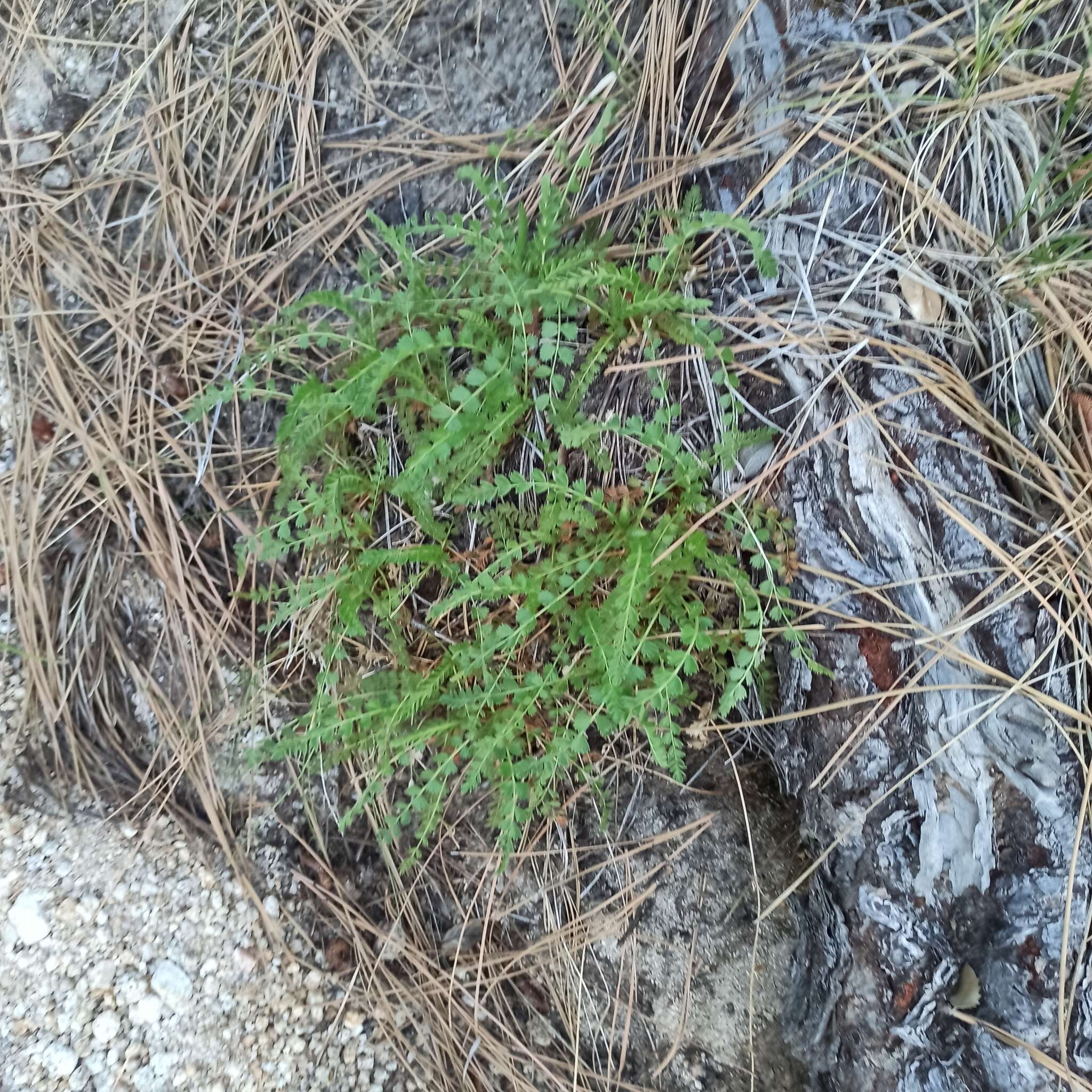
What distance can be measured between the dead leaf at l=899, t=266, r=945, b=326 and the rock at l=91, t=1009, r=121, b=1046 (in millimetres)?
2524

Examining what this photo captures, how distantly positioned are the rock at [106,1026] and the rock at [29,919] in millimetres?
249

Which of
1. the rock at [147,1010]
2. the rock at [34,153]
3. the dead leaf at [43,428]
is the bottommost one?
the rock at [147,1010]

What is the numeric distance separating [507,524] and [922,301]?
3.33 ft

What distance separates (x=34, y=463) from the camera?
212 centimetres

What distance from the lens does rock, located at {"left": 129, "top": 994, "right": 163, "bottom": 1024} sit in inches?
76.3

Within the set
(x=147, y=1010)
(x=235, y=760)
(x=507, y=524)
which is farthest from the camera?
(x=235, y=760)

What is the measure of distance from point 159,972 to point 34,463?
1.41 metres

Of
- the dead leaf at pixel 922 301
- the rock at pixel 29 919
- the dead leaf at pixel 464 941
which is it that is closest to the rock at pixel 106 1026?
the rock at pixel 29 919

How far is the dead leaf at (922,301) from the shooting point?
1540 millimetres

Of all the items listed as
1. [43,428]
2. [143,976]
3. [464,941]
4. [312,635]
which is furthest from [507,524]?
[143,976]

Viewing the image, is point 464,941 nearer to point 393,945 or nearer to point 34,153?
point 393,945

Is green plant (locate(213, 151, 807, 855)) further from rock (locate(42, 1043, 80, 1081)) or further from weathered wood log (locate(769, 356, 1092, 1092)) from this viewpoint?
rock (locate(42, 1043, 80, 1081))

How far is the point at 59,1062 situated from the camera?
1893 millimetres

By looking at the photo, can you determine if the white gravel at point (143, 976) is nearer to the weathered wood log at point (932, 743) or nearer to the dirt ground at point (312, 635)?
the dirt ground at point (312, 635)
